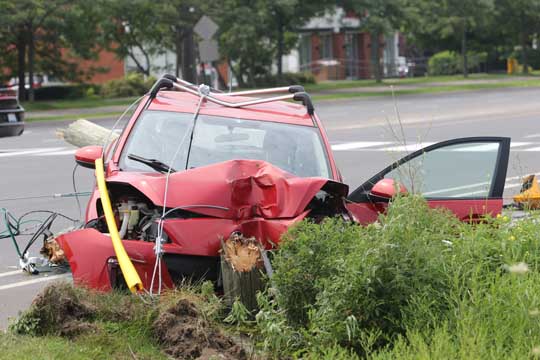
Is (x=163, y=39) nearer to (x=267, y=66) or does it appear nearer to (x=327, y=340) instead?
(x=267, y=66)

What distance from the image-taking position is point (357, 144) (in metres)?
22.0

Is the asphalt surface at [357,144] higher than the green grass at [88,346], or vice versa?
the green grass at [88,346]

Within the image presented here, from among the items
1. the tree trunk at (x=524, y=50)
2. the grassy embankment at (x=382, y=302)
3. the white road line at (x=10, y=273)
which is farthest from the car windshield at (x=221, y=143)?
the tree trunk at (x=524, y=50)

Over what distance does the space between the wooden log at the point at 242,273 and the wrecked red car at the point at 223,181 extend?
7.8 inches

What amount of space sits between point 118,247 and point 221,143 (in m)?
1.79

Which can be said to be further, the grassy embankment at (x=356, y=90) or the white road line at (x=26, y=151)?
the grassy embankment at (x=356, y=90)

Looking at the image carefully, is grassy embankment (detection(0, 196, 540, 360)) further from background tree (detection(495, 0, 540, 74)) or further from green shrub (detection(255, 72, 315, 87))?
background tree (detection(495, 0, 540, 74))

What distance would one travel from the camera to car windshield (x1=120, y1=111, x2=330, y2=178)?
27.3 ft

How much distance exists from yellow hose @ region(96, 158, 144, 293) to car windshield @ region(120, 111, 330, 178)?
2.09ft

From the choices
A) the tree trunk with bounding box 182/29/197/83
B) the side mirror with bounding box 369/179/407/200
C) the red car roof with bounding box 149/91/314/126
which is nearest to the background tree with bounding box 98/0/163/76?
the tree trunk with bounding box 182/29/197/83

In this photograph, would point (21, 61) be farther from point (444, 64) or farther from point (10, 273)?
point (10, 273)

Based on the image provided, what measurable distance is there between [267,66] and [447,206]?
4455cm

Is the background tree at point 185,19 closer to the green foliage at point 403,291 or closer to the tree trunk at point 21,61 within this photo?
the tree trunk at point 21,61

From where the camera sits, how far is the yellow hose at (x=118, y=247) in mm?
6622
